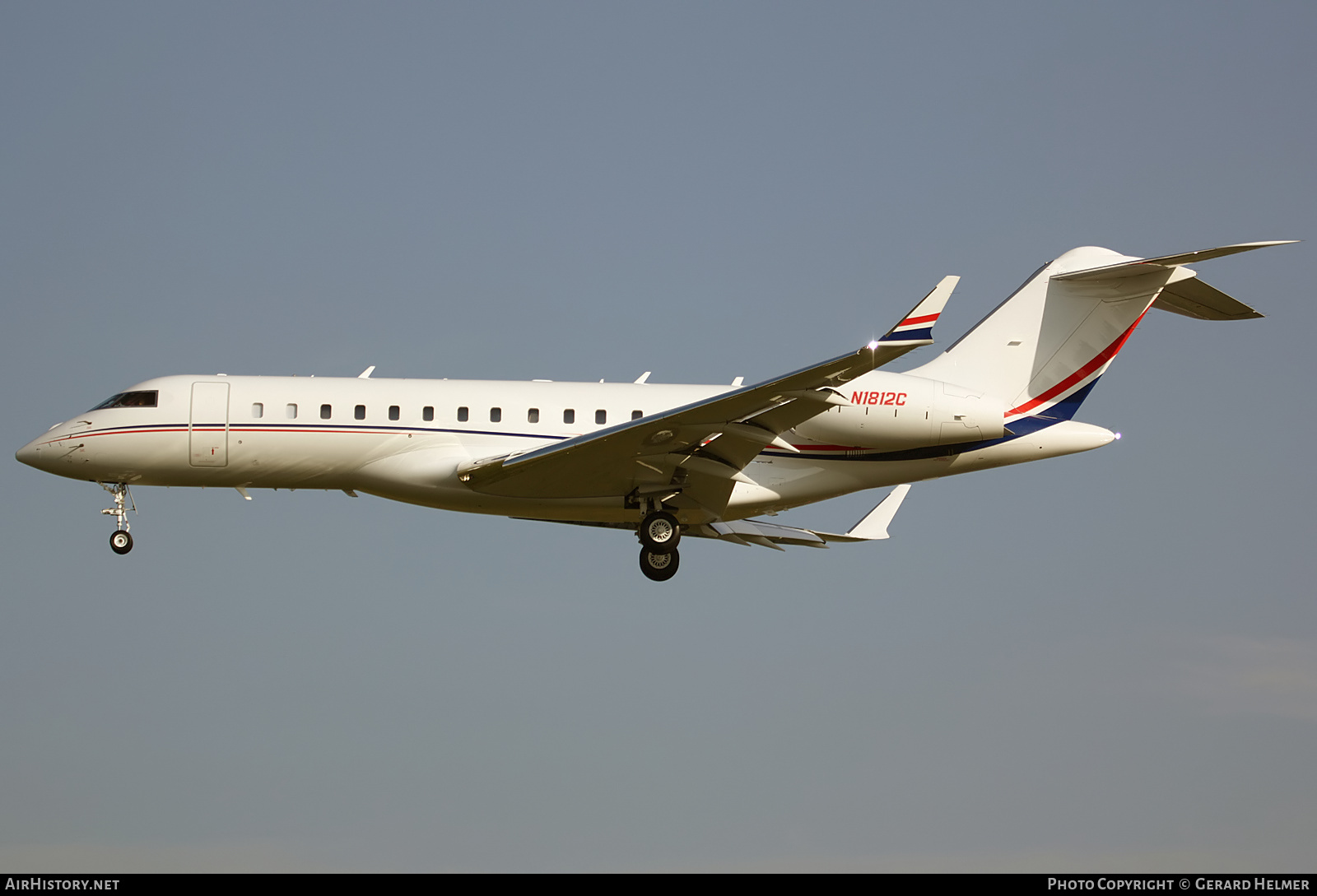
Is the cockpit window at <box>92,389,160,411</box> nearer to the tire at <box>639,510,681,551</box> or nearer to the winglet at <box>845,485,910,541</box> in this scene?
the tire at <box>639,510,681,551</box>

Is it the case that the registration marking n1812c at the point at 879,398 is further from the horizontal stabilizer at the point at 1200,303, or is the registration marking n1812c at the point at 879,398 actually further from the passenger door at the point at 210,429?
the passenger door at the point at 210,429

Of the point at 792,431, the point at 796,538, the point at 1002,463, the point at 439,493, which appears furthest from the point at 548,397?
the point at 1002,463

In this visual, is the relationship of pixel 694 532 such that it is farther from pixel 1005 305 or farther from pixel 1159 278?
pixel 1159 278

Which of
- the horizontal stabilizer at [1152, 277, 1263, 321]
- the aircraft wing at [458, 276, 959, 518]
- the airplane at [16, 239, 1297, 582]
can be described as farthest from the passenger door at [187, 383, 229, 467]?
the horizontal stabilizer at [1152, 277, 1263, 321]

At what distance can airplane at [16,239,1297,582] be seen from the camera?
19.7 m

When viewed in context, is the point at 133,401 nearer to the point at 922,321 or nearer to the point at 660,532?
the point at 660,532

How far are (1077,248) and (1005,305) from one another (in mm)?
1582

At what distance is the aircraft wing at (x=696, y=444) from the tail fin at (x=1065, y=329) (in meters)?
3.36

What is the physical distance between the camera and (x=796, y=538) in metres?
23.0

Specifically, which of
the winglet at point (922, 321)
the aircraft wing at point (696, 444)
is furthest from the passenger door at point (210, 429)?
the winglet at point (922, 321)

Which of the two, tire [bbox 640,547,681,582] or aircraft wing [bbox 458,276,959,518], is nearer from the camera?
aircraft wing [bbox 458,276,959,518]

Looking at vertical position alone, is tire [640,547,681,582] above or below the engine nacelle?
below
